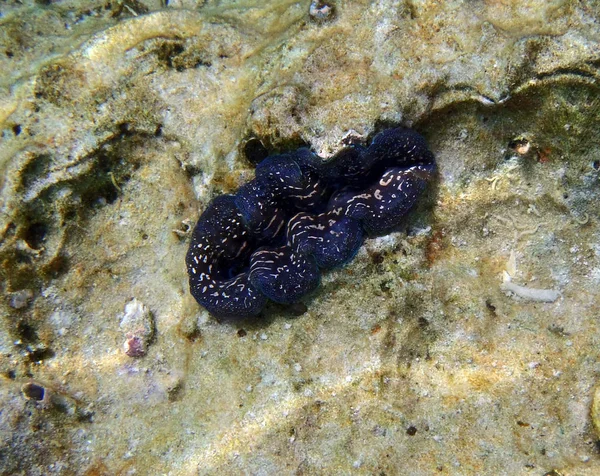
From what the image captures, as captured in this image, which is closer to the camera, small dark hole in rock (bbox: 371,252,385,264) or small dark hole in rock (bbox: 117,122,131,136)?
small dark hole in rock (bbox: 371,252,385,264)

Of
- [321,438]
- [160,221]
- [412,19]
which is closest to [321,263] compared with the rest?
[321,438]

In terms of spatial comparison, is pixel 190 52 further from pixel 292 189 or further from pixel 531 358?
pixel 531 358

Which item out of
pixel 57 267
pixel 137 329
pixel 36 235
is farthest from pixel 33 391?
pixel 36 235

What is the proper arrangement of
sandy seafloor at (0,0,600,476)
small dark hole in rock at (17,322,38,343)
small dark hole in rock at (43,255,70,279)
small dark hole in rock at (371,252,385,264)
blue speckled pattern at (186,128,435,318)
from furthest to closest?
small dark hole in rock at (43,255,70,279) → small dark hole in rock at (17,322,38,343) → small dark hole in rock at (371,252,385,264) → blue speckled pattern at (186,128,435,318) → sandy seafloor at (0,0,600,476)

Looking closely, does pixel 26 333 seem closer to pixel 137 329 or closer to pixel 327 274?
pixel 137 329

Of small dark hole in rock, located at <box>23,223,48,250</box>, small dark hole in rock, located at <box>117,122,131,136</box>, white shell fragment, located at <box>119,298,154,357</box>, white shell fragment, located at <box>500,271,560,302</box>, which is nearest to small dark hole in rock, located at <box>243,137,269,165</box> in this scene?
small dark hole in rock, located at <box>117,122,131,136</box>

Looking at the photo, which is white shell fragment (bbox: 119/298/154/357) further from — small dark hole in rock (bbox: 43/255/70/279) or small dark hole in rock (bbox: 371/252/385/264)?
small dark hole in rock (bbox: 371/252/385/264)

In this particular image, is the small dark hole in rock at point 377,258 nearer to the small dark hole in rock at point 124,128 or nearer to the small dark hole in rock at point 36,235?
the small dark hole in rock at point 124,128
